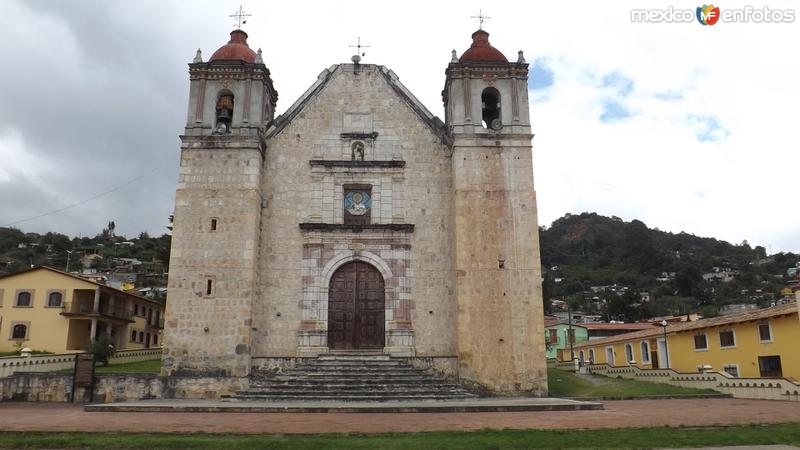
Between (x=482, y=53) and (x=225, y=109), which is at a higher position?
(x=482, y=53)

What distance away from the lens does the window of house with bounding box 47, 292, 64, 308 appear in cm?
3397

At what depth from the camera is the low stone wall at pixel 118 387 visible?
59.2 ft

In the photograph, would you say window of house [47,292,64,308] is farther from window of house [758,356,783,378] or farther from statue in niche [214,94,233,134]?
window of house [758,356,783,378]

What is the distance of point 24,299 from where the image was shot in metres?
33.7

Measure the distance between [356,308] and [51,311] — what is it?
893 inches

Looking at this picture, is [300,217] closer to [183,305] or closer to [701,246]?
[183,305]

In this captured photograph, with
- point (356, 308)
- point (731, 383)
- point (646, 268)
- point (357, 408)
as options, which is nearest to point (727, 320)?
point (731, 383)

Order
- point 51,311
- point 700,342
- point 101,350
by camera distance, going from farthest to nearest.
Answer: point 51,311, point 101,350, point 700,342

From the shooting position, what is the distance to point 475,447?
866 cm

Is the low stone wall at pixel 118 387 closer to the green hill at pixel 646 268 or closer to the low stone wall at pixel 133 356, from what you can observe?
the low stone wall at pixel 133 356

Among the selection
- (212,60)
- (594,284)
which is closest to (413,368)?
(212,60)

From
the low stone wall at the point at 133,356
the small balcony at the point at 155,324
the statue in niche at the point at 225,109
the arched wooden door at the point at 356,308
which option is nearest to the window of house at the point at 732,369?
the arched wooden door at the point at 356,308

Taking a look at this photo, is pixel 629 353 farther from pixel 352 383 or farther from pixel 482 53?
pixel 352 383

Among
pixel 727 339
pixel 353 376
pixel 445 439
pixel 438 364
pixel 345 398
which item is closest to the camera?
pixel 445 439
